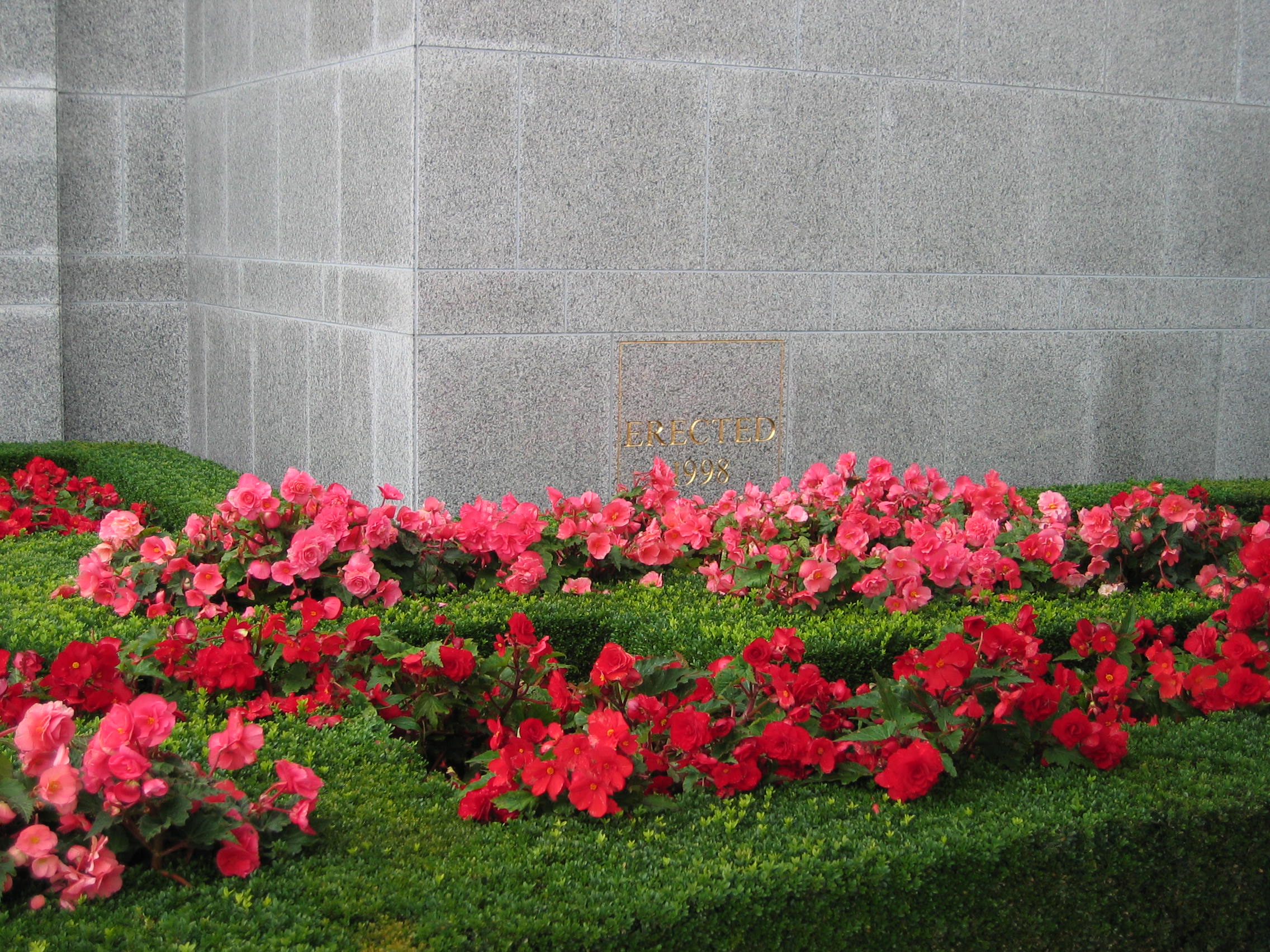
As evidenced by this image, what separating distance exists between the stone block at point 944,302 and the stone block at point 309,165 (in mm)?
3225

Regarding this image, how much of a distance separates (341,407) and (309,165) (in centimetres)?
166

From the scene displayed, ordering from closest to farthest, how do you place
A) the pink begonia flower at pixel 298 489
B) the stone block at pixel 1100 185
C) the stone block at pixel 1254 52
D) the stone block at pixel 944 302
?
the pink begonia flower at pixel 298 489, the stone block at pixel 944 302, the stone block at pixel 1100 185, the stone block at pixel 1254 52

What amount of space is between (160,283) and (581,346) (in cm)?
494

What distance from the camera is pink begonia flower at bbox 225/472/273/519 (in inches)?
195

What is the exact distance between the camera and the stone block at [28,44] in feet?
33.9

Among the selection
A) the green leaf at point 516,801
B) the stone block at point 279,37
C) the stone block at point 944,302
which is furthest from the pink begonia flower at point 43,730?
→ the stone block at point 279,37

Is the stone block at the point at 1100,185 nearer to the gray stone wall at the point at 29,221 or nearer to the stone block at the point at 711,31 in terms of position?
the stone block at the point at 711,31

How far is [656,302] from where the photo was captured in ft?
26.7

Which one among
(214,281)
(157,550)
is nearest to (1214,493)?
(157,550)

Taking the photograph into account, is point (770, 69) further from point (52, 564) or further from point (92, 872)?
point (92, 872)

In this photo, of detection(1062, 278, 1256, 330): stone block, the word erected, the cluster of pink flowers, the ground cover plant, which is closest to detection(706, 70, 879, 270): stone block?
the word erected

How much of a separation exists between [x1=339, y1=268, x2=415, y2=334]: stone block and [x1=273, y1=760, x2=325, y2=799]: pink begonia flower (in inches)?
187

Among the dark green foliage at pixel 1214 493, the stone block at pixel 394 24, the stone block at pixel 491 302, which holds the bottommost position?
the dark green foliage at pixel 1214 493

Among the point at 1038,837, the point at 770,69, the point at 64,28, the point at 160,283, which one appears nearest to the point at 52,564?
the point at 1038,837
